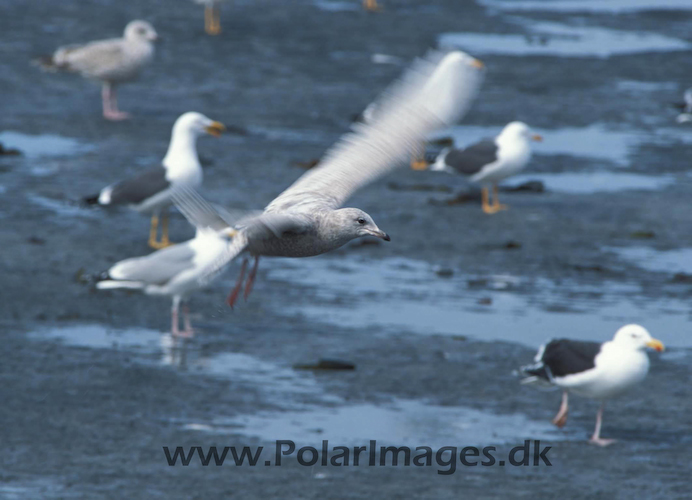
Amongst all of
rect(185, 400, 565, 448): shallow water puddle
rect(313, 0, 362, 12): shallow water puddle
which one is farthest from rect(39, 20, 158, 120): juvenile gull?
rect(185, 400, 565, 448): shallow water puddle

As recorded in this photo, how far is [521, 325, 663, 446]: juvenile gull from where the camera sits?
1044 cm

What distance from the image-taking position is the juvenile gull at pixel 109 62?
72.5ft

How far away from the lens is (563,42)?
3022cm

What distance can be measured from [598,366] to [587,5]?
93.0 ft

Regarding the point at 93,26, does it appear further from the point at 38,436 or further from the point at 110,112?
the point at 38,436

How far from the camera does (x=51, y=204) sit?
16.7 m

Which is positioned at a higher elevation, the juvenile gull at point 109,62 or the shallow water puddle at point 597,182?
the juvenile gull at point 109,62

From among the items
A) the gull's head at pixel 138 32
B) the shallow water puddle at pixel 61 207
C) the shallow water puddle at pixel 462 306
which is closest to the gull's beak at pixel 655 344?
the shallow water puddle at pixel 462 306

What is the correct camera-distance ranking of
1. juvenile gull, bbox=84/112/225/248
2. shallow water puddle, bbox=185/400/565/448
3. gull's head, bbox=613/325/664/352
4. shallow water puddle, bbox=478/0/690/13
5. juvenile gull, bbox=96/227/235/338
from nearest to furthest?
Answer: 1. shallow water puddle, bbox=185/400/565/448
2. gull's head, bbox=613/325/664/352
3. juvenile gull, bbox=96/227/235/338
4. juvenile gull, bbox=84/112/225/248
5. shallow water puddle, bbox=478/0/690/13

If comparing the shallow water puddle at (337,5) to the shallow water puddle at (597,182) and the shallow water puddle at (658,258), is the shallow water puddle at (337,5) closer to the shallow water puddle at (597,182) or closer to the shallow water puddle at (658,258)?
the shallow water puddle at (597,182)

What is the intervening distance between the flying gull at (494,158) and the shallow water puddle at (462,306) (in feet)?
8.39

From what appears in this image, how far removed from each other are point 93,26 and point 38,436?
19.7 meters

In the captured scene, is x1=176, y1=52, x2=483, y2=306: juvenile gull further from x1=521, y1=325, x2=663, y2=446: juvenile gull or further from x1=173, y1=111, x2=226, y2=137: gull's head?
x1=173, y1=111, x2=226, y2=137: gull's head

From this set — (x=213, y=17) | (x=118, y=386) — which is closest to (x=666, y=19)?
(x=213, y=17)
